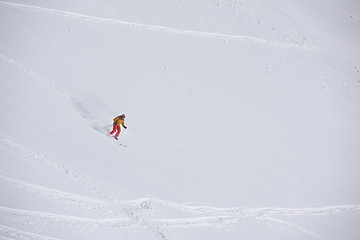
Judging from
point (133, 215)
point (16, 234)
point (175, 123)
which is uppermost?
point (175, 123)

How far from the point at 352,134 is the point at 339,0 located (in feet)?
59.8

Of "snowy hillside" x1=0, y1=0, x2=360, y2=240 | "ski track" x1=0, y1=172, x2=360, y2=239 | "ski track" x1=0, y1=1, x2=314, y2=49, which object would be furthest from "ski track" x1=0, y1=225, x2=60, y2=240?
"ski track" x1=0, y1=1, x2=314, y2=49

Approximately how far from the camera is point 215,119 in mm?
17312

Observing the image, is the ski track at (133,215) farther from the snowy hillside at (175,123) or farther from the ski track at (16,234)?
the ski track at (16,234)

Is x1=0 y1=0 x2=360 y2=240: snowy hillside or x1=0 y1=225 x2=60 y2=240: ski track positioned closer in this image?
x1=0 y1=225 x2=60 y2=240: ski track

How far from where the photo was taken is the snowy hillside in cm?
1034

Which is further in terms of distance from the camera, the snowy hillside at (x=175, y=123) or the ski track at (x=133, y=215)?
the snowy hillside at (x=175, y=123)

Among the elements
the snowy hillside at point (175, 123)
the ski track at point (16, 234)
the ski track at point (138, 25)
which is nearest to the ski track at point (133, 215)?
the snowy hillside at point (175, 123)

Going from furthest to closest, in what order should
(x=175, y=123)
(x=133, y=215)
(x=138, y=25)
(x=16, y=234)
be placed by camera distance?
(x=138, y=25) → (x=175, y=123) → (x=133, y=215) → (x=16, y=234)

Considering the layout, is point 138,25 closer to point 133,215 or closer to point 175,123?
point 175,123

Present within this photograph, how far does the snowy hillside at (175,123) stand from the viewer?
10.3m

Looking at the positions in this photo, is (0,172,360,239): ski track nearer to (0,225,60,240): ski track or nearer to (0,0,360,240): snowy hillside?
(0,0,360,240): snowy hillside

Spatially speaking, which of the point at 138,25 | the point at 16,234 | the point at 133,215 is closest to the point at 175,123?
the point at 133,215

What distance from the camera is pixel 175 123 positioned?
1592 centimetres
